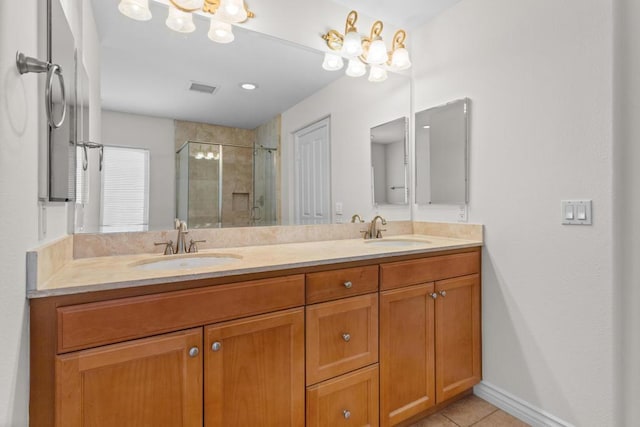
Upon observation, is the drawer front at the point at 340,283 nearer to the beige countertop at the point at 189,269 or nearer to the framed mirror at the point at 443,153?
the beige countertop at the point at 189,269

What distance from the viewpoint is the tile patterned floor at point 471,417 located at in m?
1.64

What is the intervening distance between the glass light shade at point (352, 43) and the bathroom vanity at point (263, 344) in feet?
4.41

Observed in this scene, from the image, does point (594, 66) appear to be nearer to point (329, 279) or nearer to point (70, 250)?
point (329, 279)

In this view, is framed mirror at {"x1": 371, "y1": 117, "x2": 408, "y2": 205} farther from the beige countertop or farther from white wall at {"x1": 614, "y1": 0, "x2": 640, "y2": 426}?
white wall at {"x1": 614, "y1": 0, "x2": 640, "y2": 426}

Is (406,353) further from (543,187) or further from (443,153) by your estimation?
(443,153)

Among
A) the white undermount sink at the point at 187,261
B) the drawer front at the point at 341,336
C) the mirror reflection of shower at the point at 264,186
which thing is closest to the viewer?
the drawer front at the point at 341,336

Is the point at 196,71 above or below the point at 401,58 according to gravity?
below

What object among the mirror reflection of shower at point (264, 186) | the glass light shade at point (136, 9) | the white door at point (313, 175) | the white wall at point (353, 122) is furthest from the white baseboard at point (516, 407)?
the glass light shade at point (136, 9)

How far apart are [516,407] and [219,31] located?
2.55 metres

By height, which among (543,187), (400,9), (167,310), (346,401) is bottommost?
(346,401)

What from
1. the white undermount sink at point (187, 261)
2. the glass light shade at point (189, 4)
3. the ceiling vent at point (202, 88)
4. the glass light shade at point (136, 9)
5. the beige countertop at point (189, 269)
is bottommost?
the white undermount sink at point (187, 261)

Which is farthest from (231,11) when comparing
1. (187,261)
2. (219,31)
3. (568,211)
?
(568,211)

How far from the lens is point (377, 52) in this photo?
82.0 inches

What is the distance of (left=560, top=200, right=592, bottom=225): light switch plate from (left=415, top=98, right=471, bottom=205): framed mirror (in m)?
0.53
